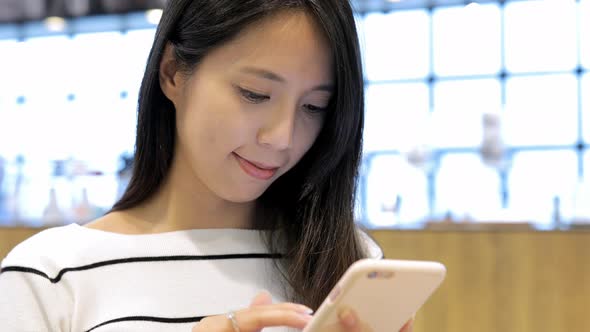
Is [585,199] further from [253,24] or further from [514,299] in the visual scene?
[253,24]

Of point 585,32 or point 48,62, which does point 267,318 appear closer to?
point 585,32

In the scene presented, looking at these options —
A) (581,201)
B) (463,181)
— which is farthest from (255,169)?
(463,181)

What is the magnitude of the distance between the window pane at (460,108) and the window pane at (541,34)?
15.3 inches

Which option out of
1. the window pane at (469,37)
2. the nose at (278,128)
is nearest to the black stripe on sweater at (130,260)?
the nose at (278,128)

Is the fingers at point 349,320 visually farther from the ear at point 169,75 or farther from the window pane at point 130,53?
the window pane at point 130,53

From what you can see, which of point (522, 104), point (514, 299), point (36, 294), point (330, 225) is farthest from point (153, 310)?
point (522, 104)

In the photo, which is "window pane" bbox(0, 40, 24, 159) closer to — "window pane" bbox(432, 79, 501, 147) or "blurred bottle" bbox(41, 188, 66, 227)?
"window pane" bbox(432, 79, 501, 147)

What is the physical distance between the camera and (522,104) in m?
8.06

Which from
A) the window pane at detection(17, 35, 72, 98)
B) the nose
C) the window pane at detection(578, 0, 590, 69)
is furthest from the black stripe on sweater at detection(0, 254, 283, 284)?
the window pane at detection(17, 35, 72, 98)

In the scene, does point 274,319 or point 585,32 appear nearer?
point 274,319

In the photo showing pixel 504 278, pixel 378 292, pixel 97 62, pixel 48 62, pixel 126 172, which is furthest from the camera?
pixel 48 62

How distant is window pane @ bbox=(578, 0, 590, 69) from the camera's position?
26.3 feet

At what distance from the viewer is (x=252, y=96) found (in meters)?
0.97

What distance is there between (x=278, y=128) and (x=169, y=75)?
0.22 meters
